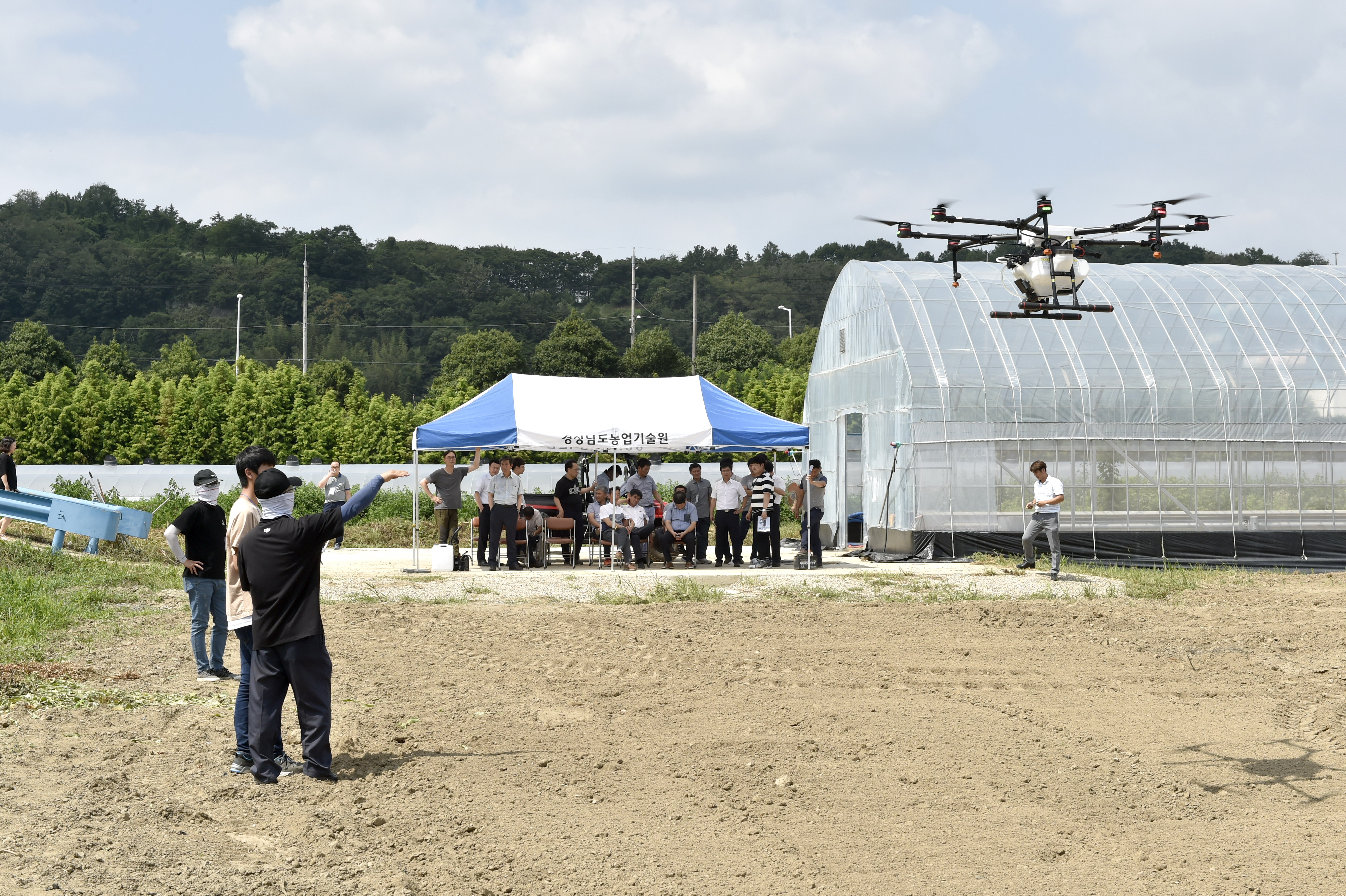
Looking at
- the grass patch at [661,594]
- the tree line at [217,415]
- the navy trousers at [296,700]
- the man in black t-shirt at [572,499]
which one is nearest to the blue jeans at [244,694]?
the navy trousers at [296,700]

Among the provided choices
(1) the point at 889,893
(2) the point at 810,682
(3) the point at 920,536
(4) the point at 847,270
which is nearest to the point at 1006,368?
(3) the point at 920,536

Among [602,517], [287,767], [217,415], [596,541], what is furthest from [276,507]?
[217,415]

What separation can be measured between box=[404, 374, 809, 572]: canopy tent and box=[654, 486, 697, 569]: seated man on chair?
3.18 ft

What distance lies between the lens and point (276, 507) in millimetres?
6480

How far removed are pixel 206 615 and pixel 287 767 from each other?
2880 mm

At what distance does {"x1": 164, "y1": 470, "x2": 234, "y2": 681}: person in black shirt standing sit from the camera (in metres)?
8.53

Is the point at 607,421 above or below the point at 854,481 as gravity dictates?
above

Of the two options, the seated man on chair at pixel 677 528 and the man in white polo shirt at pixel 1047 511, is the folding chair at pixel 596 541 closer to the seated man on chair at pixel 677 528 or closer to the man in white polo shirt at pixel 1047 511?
Result: the seated man on chair at pixel 677 528

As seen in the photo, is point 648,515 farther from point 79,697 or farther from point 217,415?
point 217,415

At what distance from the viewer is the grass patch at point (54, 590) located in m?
10.5

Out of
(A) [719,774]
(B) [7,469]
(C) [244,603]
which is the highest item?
(B) [7,469]

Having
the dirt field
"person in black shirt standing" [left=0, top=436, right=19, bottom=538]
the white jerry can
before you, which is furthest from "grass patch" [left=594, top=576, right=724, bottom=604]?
"person in black shirt standing" [left=0, top=436, right=19, bottom=538]

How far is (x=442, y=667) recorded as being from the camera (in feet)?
31.8

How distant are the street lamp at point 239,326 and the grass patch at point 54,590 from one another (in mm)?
41927
